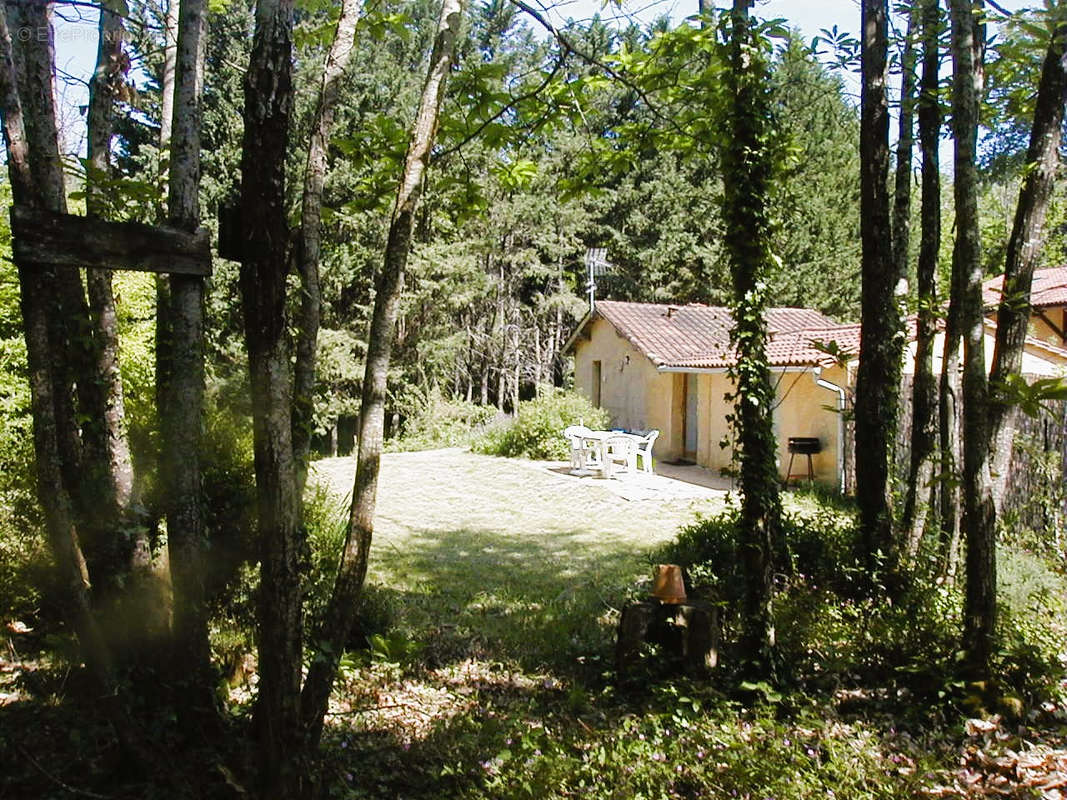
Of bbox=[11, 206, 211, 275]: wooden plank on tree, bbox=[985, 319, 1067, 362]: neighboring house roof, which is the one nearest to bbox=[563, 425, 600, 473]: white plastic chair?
bbox=[985, 319, 1067, 362]: neighboring house roof

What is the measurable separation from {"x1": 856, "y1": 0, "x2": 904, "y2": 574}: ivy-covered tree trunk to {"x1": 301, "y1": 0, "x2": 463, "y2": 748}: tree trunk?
3.54 meters

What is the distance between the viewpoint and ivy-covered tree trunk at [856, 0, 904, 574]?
18.4 ft

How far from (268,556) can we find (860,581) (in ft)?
14.9

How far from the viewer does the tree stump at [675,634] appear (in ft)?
15.3

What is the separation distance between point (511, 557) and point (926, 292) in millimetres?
4917

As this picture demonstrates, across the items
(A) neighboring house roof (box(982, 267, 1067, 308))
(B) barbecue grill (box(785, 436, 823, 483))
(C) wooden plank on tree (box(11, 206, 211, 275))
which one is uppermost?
(A) neighboring house roof (box(982, 267, 1067, 308))

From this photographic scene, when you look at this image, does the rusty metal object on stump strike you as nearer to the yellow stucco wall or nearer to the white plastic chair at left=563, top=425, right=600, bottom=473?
the yellow stucco wall

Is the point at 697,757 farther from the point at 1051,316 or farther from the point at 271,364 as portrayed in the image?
the point at 1051,316

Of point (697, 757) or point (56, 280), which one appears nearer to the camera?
point (56, 280)

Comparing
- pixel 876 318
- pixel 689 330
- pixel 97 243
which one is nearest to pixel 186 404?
pixel 97 243

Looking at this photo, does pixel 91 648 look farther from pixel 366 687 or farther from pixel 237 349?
pixel 237 349

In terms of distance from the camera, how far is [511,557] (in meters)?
8.46

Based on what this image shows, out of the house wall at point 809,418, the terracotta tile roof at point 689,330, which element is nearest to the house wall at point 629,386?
the terracotta tile roof at point 689,330

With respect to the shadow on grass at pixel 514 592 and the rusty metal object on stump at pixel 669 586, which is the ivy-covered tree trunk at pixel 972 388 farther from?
the shadow on grass at pixel 514 592
